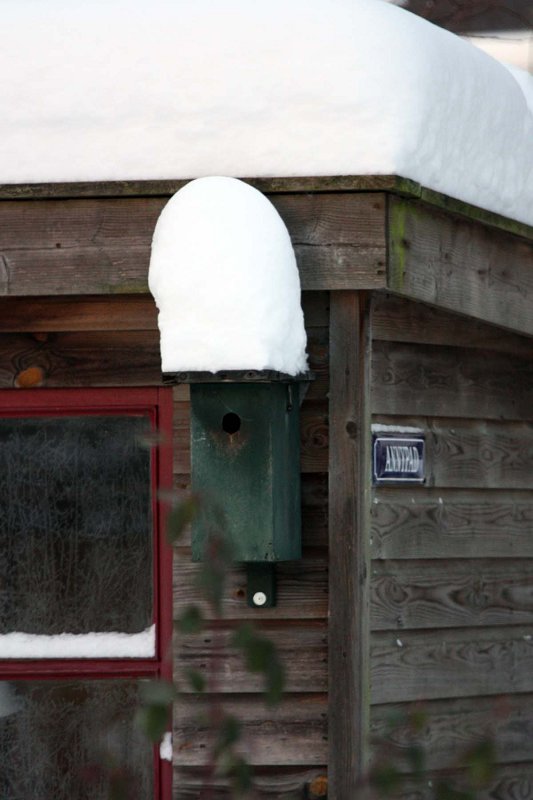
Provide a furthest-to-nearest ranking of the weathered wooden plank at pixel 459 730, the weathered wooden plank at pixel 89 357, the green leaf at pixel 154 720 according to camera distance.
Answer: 1. the weathered wooden plank at pixel 89 357
2. the weathered wooden plank at pixel 459 730
3. the green leaf at pixel 154 720

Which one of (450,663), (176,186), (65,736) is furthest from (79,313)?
(450,663)

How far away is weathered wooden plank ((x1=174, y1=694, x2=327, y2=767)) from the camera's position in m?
3.55

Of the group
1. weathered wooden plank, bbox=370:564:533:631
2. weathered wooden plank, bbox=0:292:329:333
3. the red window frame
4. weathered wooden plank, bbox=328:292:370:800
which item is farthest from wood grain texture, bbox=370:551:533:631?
weathered wooden plank, bbox=0:292:329:333

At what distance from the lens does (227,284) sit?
323 cm

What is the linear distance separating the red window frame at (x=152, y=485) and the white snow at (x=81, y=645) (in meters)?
0.02

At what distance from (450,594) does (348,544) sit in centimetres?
60

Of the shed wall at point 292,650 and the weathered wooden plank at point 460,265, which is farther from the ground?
the weathered wooden plank at point 460,265

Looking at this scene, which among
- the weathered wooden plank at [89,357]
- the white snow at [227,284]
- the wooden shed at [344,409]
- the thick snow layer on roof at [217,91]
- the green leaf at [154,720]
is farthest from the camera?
the weathered wooden plank at [89,357]

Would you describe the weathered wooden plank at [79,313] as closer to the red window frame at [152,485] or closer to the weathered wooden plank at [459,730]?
the red window frame at [152,485]

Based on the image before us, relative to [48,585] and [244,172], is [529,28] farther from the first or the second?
[48,585]

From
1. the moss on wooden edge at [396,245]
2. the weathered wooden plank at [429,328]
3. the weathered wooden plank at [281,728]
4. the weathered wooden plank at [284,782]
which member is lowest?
the weathered wooden plank at [284,782]

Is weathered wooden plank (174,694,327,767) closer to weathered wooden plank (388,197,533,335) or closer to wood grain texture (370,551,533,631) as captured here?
wood grain texture (370,551,533,631)

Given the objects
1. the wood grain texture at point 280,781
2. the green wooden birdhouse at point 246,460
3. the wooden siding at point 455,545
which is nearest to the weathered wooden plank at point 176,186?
the wooden siding at point 455,545

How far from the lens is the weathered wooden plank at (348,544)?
11.5ft
